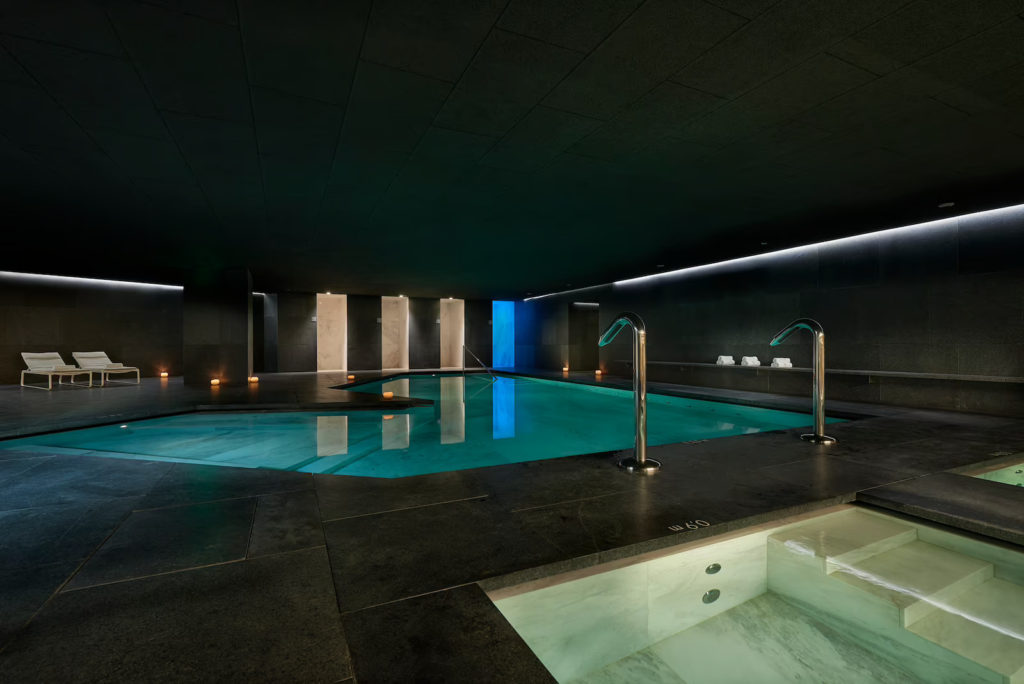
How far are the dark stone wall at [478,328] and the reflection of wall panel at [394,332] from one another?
2.46 m

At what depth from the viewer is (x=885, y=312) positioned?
7.53 metres

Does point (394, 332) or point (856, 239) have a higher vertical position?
point (856, 239)

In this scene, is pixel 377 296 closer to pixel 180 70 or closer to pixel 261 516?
pixel 180 70

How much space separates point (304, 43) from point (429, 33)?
2.57ft

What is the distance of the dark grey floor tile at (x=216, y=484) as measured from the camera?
2551 millimetres

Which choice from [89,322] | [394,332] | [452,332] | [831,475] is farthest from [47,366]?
[831,475]

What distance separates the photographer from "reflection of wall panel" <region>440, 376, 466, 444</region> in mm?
5786

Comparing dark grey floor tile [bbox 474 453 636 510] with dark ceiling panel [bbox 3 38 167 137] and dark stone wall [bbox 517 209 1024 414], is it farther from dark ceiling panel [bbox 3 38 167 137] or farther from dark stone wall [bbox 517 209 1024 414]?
dark stone wall [bbox 517 209 1024 414]

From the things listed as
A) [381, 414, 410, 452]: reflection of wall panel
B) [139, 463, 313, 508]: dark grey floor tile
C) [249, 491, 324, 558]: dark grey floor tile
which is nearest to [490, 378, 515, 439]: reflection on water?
[381, 414, 410, 452]: reflection of wall panel

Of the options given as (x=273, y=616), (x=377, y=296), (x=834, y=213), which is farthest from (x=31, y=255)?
(x=834, y=213)

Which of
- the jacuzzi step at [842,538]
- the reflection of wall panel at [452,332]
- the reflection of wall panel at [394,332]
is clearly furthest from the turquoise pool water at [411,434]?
the reflection of wall panel at [452,332]

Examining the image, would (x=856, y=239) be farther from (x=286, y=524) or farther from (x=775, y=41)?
(x=286, y=524)

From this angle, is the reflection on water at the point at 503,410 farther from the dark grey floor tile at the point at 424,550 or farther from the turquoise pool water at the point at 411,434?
the dark grey floor tile at the point at 424,550

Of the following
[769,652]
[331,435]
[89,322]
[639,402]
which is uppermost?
[89,322]
